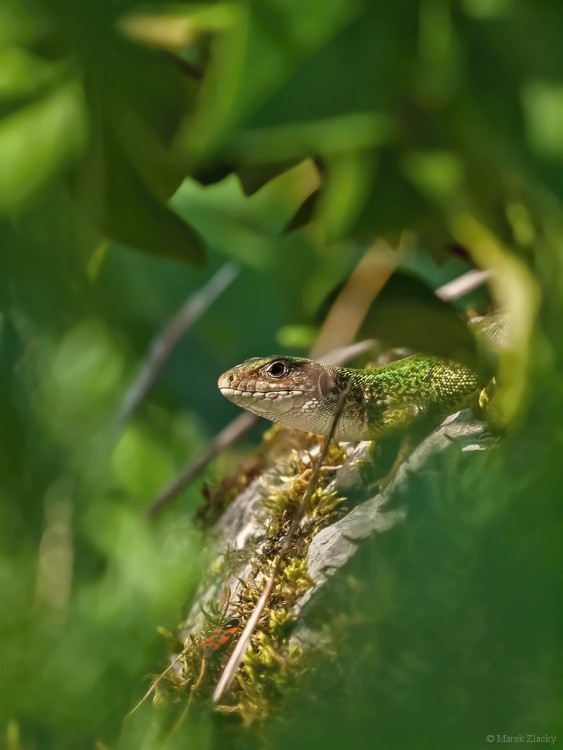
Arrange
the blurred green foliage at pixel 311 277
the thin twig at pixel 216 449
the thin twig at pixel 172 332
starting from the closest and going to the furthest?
the blurred green foliage at pixel 311 277
the thin twig at pixel 216 449
the thin twig at pixel 172 332

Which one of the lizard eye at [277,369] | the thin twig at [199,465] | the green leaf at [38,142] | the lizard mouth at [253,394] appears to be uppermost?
the green leaf at [38,142]

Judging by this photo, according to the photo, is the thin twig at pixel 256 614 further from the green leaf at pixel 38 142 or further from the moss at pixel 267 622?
the green leaf at pixel 38 142

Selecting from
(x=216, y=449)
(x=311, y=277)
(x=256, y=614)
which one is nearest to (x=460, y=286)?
(x=311, y=277)

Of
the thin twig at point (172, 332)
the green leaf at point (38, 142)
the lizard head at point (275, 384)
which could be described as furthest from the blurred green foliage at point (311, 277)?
the thin twig at point (172, 332)

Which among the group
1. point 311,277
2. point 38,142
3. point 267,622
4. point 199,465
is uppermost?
point 38,142

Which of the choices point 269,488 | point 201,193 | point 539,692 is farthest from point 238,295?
point 539,692

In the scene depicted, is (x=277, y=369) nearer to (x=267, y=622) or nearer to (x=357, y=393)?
(x=357, y=393)
